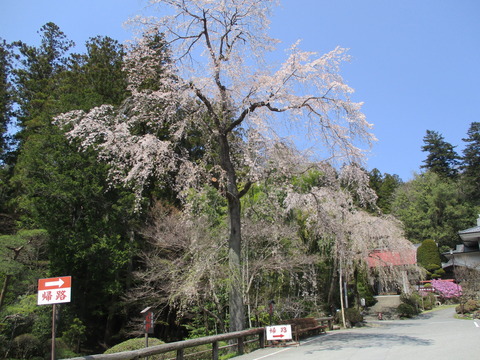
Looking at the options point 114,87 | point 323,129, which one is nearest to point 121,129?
point 323,129

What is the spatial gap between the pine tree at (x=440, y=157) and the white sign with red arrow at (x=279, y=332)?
208 feet

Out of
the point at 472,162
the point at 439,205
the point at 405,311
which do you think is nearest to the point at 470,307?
the point at 405,311

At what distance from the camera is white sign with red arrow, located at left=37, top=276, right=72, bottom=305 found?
223 inches

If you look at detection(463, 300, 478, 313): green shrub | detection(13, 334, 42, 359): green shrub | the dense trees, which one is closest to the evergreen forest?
detection(13, 334, 42, 359): green shrub

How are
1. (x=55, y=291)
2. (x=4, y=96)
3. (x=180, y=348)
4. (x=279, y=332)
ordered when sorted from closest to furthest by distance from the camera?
(x=55, y=291)
(x=180, y=348)
(x=279, y=332)
(x=4, y=96)

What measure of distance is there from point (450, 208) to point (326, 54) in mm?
46913

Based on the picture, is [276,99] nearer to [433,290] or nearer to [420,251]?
[433,290]

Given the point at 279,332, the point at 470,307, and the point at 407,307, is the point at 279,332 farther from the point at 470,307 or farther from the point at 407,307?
the point at 407,307

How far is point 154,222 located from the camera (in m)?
20.8

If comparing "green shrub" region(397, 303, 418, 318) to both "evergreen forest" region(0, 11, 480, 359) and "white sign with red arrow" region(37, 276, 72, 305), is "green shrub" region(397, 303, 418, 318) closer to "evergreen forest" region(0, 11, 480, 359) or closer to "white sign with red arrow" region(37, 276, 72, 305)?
"evergreen forest" region(0, 11, 480, 359)

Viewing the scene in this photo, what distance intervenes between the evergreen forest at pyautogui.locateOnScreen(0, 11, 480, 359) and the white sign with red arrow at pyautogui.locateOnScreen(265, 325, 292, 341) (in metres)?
1.36

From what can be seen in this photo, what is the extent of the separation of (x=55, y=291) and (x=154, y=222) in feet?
49.9

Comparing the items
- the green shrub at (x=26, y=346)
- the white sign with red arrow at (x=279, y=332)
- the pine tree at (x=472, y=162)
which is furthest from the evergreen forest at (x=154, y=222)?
the pine tree at (x=472, y=162)

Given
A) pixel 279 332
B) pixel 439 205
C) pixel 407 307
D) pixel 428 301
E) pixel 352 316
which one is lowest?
pixel 428 301
